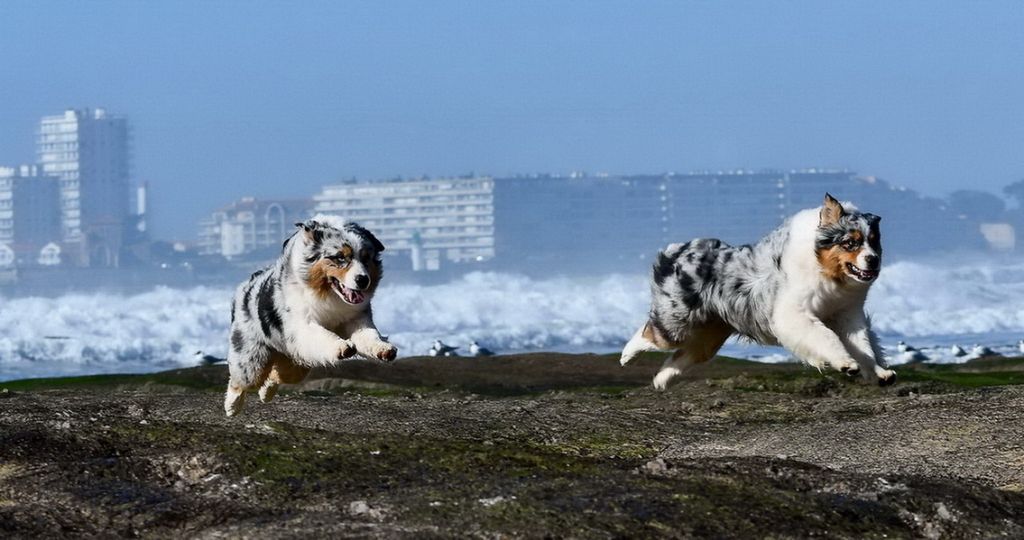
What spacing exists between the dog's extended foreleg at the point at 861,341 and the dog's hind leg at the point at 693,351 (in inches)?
59.7

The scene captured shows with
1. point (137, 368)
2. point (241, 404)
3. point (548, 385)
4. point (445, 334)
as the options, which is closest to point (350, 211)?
point (445, 334)

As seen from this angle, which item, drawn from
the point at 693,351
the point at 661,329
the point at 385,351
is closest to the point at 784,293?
the point at 661,329

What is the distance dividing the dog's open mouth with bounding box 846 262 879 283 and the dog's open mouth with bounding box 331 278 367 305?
3.47 m

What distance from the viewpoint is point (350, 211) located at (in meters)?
192

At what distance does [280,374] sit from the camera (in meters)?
13.6

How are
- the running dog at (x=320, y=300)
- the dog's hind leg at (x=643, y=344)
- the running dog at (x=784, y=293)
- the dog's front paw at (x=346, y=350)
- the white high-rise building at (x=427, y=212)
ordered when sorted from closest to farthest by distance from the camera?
the dog's front paw at (x=346, y=350) < the running dog at (x=320, y=300) < the running dog at (x=784, y=293) < the dog's hind leg at (x=643, y=344) < the white high-rise building at (x=427, y=212)

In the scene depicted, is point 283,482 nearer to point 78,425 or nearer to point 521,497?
point 521,497

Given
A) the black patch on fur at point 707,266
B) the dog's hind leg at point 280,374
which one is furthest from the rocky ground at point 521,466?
the black patch on fur at point 707,266

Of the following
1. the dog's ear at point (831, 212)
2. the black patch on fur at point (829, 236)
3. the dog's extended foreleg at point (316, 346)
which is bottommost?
the dog's extended foreleg at point (316, 346)

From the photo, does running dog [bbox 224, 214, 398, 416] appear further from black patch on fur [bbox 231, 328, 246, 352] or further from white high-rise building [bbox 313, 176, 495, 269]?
white high-rise building [bbox 313, 176, 495, 269]

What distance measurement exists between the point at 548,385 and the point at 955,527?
718 inches

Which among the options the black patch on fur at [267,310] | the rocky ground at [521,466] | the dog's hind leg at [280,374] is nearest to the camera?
the rocky ground at [521,466]

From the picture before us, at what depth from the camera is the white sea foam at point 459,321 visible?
67.9m

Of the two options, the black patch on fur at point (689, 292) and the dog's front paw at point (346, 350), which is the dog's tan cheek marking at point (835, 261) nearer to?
the black patch on fur at point (689, 292)
